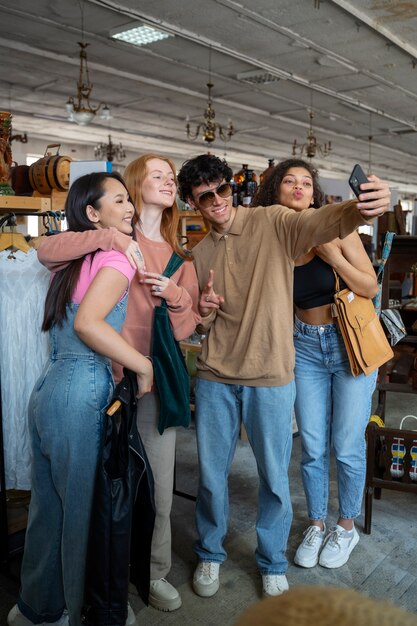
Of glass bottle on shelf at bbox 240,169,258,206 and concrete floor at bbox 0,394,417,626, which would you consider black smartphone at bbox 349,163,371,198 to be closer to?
concrete floor at bbox 0,394,417,626

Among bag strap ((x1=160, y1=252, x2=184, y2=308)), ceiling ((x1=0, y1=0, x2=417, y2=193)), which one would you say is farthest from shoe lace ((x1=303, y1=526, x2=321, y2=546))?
ceiling ((x1=0, y1=0, x2=417, y2=193))

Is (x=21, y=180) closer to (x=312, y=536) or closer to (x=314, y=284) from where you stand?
(x=314, y=284)

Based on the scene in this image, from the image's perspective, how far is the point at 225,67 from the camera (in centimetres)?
899

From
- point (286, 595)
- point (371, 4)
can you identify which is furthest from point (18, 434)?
point (371, 4)

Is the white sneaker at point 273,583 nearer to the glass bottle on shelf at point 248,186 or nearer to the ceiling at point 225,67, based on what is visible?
the glass bottle on shelf at point 248,186

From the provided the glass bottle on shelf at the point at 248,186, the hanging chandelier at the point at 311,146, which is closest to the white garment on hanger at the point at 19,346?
the glass bottle on shelf at the point at 248,186

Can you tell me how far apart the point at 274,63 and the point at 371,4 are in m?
2.49

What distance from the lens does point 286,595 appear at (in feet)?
1.27

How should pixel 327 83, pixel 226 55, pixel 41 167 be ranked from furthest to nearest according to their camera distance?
1. pixel 327 83
2. pixel 226 55
3. pixel 41 167

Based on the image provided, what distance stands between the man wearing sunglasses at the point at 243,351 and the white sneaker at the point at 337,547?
0.97 feet

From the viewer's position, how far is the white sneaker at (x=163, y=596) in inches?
84.0

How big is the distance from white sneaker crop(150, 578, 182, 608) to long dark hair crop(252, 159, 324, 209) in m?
1.51

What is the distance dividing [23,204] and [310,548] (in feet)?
6.15

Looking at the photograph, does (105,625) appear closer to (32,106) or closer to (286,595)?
(286,595)
